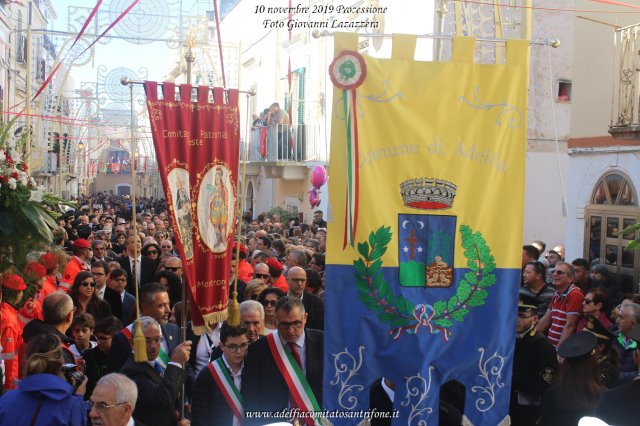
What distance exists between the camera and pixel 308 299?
7938 millimetres

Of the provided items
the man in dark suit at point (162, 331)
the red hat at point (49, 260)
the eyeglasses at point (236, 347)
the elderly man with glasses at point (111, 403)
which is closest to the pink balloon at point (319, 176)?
the red hat at point (49, 260)

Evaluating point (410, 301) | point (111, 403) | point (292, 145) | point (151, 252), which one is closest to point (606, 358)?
point (410, 301)

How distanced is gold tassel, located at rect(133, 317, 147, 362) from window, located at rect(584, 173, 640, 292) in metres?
8.45

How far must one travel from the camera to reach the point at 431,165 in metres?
4.74

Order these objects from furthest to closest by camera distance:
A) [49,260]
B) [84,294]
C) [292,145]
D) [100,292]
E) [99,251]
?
[292,145], [99,251], [100,292], [84,294], [49,260]

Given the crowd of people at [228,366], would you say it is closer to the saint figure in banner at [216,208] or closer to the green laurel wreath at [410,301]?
the saint figure in banner at [216,208]

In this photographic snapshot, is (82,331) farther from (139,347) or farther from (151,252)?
(151,252)

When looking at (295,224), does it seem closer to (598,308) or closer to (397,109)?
(598,308)

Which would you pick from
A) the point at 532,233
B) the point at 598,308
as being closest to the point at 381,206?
the point at 598,308

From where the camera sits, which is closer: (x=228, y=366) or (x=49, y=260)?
(x=228, y=366)

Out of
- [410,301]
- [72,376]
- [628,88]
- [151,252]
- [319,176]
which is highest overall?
[628,88]

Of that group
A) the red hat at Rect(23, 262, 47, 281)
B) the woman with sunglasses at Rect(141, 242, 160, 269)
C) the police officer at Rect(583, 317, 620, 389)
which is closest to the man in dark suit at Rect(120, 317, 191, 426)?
the red hat at Rect(23, 262, 47, 281)

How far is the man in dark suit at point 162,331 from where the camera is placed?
5.95m

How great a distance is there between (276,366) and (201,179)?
60.7 inches
